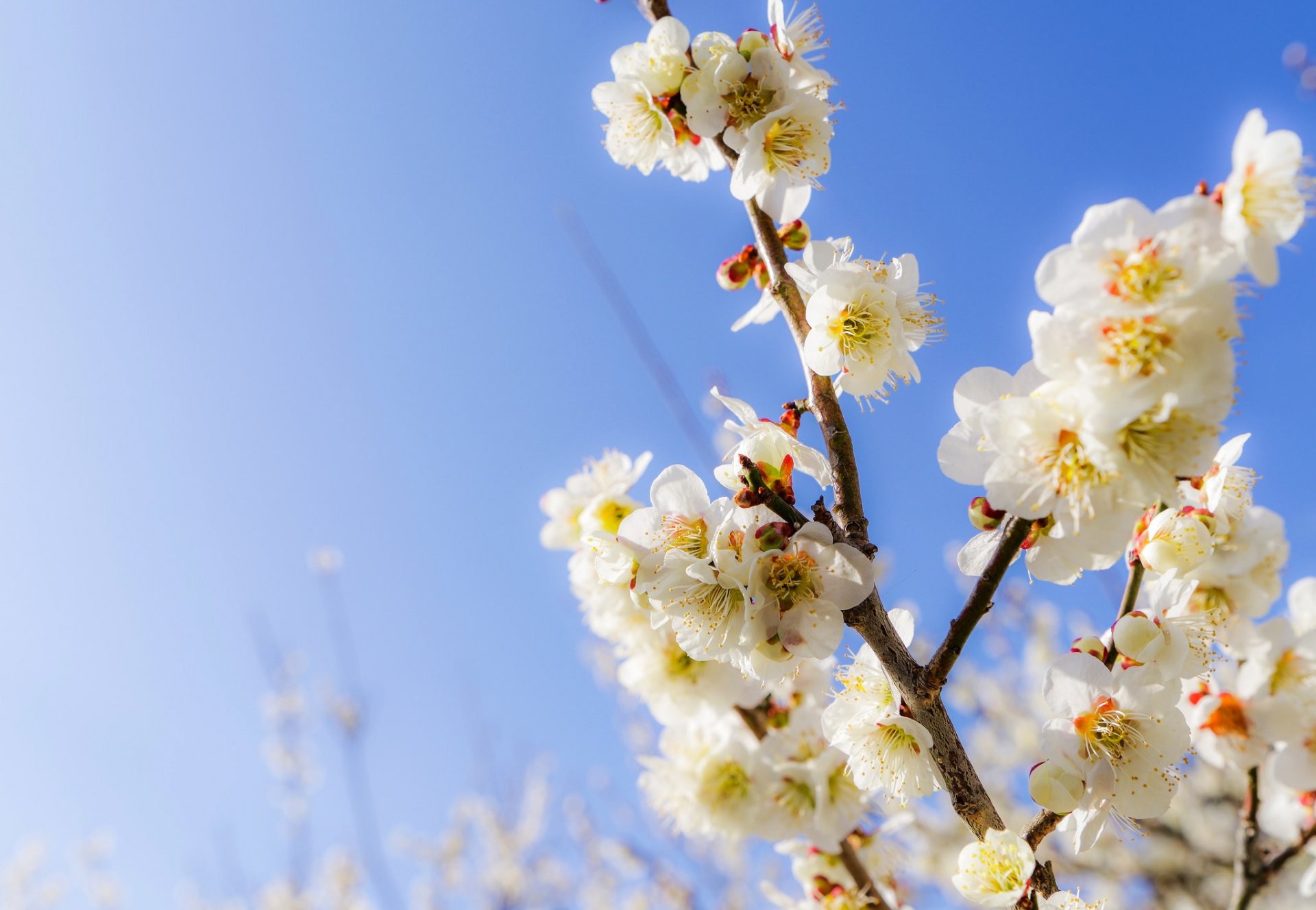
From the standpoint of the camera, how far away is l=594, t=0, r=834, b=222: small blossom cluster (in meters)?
1.45

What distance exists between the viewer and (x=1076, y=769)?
3.70 ft

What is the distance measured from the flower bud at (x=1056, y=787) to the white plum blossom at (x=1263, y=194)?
0.70m

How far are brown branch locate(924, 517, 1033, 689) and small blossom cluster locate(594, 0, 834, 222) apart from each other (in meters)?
0.76

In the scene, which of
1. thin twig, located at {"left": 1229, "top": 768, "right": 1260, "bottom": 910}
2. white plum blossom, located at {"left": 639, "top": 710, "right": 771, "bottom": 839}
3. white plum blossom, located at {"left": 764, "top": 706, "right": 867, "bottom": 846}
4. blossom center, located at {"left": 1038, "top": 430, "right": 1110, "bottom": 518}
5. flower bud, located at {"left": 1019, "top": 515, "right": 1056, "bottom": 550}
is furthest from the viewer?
white plum blossom, located at {"left": 639, "top": 710, "right": 771, "bottom": 839}

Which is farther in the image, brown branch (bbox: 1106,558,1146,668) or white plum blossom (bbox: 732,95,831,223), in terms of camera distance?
white plum blossom (bbox: 732,95,831,223)

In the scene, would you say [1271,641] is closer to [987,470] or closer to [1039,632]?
[987,470]

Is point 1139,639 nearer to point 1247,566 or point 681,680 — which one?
point 1247,566

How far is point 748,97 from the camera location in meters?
1.49

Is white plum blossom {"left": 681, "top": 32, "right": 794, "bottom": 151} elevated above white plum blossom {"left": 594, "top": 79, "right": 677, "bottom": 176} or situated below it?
below

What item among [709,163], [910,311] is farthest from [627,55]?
[910,311]

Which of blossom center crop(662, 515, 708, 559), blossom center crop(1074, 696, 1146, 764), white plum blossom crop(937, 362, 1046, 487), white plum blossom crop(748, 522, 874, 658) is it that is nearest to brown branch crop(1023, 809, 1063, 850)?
blossom center crop(1074, 696, 1146, 764)

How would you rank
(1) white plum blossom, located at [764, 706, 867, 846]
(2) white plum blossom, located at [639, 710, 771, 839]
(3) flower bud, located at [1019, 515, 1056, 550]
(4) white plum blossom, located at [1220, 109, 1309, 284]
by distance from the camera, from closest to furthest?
(4) white plum blossom, located at [1220, 109, 1309, 284] → (3) flower bud, located at [1019, 515, 1056, 550] → (1) white plum blossom, located at [764, 706, 867, 846] → (2) white plum blossom, located at [639, 710, 771, 839]

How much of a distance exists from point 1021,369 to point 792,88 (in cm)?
78

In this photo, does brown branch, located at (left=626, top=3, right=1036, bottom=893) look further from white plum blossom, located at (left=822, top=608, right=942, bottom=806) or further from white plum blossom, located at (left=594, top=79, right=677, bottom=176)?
white plum blossom, located at (left=594, top=79, right=677, bottom=176)
